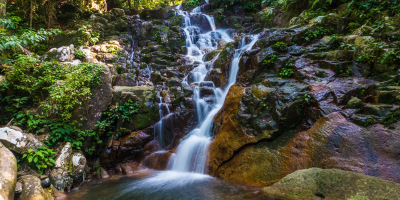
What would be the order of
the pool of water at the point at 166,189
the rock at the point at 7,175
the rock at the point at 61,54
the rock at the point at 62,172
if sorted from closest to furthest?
the rock at the point at 7,175
the pool of water at the point at 166,189
the rock at the point at 62,172
the rock at the point at 61,54

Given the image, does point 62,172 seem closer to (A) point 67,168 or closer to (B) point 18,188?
(A) point 67,168

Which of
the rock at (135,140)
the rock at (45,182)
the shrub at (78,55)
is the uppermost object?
the shrub at (78,55)

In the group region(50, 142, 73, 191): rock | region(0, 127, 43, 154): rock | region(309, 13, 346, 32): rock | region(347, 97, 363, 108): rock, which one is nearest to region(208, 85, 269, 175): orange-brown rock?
region(347, 97, 363, 108): rock

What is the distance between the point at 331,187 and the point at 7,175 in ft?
19.8

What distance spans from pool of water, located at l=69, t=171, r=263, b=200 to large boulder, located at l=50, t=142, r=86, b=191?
37 cm

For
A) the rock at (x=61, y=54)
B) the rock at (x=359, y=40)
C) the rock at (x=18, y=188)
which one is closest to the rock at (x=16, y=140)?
the rock at (x=18, y=188)

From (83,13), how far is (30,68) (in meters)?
10.8

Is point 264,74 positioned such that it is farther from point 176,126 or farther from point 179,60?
point 179,60

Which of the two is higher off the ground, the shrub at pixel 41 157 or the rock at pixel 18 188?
the shrub at pixel 41 157

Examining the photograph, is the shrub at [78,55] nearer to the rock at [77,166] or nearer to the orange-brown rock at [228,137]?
the rock at [77,166]

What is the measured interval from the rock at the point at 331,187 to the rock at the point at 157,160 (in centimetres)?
399

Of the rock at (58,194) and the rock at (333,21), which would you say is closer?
the rock at (58,194)

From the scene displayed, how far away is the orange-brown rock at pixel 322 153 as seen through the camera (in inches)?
140

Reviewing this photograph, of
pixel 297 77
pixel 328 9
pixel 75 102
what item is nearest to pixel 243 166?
pixel 297 77
